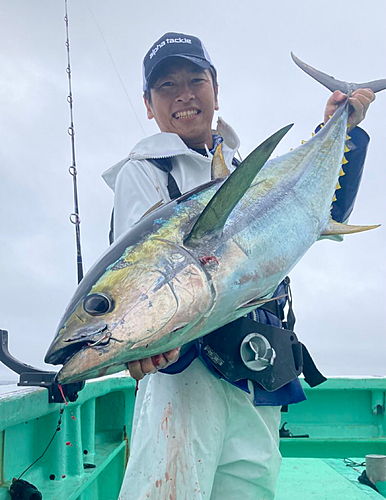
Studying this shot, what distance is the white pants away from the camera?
4.93 feet

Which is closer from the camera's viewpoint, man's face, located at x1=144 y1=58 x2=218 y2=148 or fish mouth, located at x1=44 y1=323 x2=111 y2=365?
fish mouth, located at x1=44 y1=323 x2=111 y2=365

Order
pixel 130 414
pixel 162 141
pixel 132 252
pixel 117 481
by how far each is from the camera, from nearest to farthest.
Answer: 1. pixel 132 252
2. pixel 162 141
3. pixel 117 481
4. pixel 130 414

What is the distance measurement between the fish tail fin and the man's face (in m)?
0.91

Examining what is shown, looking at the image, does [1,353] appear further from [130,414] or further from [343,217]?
[130,414]

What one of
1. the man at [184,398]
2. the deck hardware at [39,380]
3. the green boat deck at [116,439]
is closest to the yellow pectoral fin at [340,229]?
the man at [184,398]

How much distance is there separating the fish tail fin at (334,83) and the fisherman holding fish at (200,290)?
452 mm

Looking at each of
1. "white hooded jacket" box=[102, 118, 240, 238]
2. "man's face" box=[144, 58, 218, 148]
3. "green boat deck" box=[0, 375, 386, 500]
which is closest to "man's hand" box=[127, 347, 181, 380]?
"white hooded jacket" box=[102, 118, 240, 238]

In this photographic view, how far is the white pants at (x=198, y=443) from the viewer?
4.93ft

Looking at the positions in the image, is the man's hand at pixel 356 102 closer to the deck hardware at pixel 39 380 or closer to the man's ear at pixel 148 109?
the man's ear at pixel 148 109

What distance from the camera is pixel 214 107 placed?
7.34 feet

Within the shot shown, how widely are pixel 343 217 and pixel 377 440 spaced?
9.18 ft

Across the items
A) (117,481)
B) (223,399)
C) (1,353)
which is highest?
(1,353)

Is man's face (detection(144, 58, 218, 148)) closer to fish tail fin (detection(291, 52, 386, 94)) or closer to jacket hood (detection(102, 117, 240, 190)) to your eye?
jacket hood (detection(102, 117, 240, 190))

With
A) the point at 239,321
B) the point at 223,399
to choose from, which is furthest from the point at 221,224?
the point at 223,399
